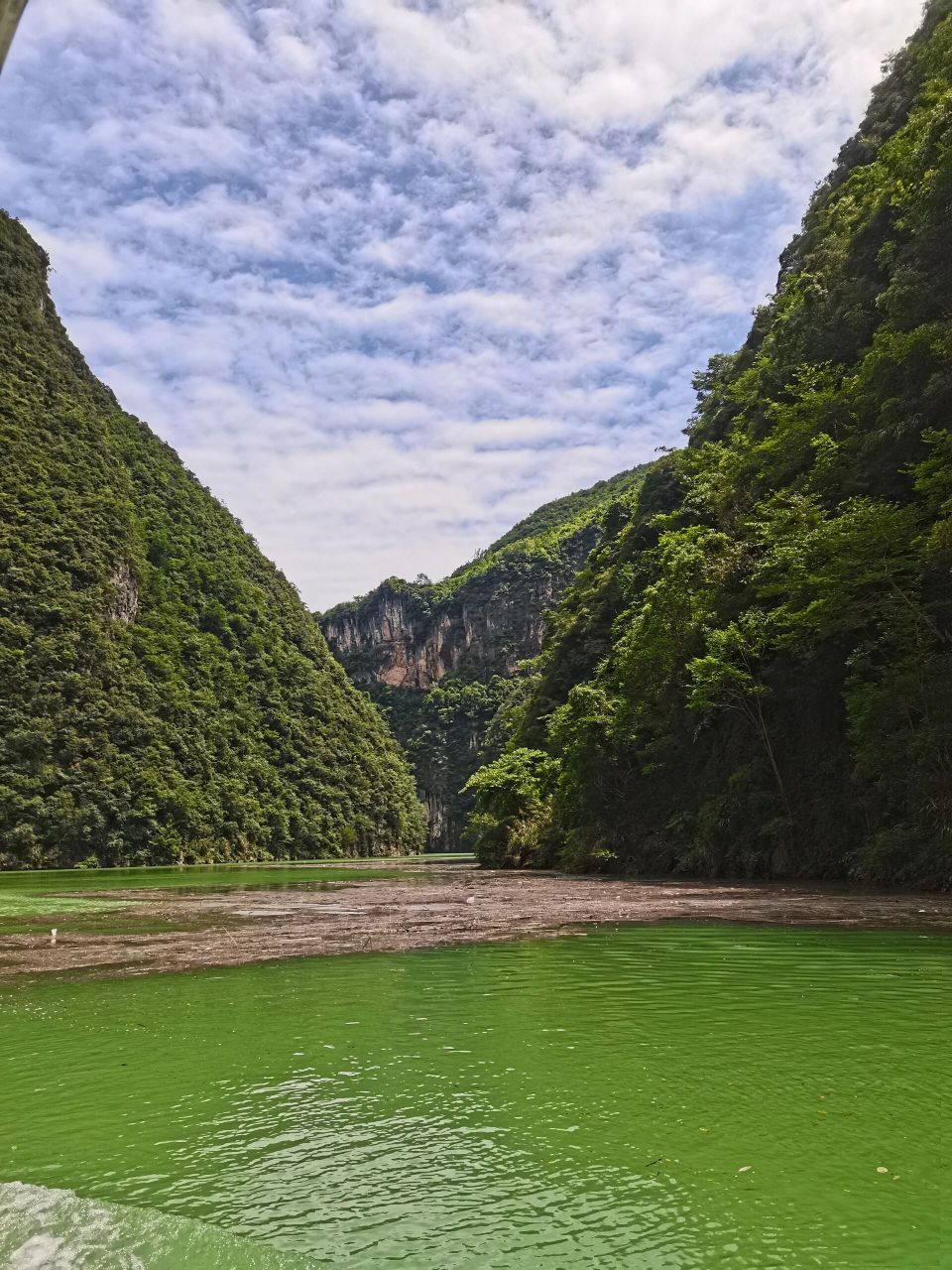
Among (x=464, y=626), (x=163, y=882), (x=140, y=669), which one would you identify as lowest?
(x=163, y=882)

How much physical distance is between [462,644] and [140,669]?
10388cm

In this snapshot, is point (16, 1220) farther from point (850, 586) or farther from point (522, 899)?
point (850, 586)

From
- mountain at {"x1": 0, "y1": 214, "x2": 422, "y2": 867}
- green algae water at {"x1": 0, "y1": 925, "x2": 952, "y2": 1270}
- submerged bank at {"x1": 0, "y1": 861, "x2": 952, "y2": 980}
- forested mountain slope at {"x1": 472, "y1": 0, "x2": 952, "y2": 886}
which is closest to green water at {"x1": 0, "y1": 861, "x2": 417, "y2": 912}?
submerged bank at {"x1": 0, "y1": 861, "x2": 952, "y2": 980}

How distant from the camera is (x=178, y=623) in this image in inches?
4087

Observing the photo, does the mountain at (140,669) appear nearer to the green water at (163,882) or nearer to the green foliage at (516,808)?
the green water at (163,882)

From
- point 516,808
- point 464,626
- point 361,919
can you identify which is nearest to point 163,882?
point 516,808

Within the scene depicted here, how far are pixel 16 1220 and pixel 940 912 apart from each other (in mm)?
13341

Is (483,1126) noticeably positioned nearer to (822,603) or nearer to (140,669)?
(822,603)

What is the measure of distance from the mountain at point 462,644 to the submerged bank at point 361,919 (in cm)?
12665

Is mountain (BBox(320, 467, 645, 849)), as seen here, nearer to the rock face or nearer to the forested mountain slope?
the rock face

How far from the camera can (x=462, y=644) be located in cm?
18788

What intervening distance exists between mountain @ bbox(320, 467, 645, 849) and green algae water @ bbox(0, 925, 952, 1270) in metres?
139

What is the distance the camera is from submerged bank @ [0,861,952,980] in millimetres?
10789

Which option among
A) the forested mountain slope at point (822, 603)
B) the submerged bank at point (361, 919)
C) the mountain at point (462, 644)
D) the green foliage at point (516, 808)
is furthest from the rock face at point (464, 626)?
the submerged bank at point (361, 919)
